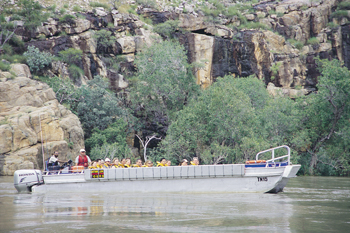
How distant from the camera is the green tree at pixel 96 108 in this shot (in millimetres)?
42656

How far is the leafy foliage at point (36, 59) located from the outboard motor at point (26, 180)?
2584cm

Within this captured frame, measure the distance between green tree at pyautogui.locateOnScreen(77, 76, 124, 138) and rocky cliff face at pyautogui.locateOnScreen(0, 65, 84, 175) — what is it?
4.54 m

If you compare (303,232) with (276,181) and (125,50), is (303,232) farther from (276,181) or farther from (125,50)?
(125,50)

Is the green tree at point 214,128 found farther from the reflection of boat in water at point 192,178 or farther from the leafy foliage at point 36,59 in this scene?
the leafy foliage at point 36,59

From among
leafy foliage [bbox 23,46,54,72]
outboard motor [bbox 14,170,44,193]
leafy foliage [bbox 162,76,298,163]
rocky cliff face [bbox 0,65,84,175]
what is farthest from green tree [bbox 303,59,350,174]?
leafy foliage [bbox 23,46,54,72]

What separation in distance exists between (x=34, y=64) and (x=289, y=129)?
3014 centimetres

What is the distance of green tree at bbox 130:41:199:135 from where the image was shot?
144ft

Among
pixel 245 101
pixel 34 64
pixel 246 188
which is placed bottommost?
pixel 246 188

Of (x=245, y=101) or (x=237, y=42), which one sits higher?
(x=237, y=42)

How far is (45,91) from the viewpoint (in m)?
38.8

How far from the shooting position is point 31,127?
3397 centimetres

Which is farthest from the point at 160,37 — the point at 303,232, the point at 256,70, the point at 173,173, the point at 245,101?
the point at 303,232

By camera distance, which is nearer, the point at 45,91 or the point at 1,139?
the point at 1,139

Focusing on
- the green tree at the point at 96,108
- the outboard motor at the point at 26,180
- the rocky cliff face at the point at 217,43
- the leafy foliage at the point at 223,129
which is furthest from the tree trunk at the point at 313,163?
the outboard motor at the point at 26,180
